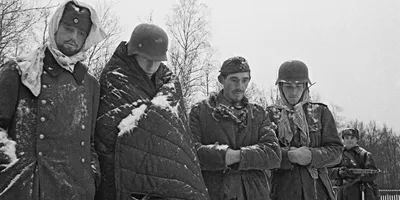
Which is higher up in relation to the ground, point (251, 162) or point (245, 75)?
point (245, 75)

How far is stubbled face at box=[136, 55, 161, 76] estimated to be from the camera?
130 inches

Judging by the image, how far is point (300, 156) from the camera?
14.3ft

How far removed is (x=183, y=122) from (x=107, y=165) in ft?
1.97

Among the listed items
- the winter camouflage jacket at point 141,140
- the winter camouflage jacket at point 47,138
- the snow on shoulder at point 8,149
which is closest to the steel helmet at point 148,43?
the winter camouflage jacket at point 141,140

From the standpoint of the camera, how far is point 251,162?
12.5 ft

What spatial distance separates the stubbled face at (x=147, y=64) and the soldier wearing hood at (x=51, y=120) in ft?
1.41

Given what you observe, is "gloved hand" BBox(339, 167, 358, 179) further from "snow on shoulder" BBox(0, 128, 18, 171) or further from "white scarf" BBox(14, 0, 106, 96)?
"snow on shoulder" BBox(0, 128, 18, 171)

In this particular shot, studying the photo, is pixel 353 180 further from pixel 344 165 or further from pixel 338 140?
pixel 338 140

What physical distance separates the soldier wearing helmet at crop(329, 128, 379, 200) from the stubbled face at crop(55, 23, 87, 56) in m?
6.58

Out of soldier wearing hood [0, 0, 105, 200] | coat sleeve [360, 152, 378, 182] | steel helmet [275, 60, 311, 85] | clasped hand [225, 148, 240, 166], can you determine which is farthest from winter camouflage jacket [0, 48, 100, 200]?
coat sleeve [360, 152, 378, 182]

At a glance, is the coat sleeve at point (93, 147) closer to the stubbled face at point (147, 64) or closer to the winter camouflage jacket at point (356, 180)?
the stubbled face at point (147, 64)

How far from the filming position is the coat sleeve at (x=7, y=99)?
8.60 ft

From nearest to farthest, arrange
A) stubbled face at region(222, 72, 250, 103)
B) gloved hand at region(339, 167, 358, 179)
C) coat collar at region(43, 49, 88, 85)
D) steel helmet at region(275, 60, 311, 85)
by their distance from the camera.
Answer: coat collar at region(43, 49, 88, 85), stubbled face at region(222, 72, 250, 103), steel helmet at region(275, 60, 311, 85), gloved hand at region(339, 167, 358, 179)

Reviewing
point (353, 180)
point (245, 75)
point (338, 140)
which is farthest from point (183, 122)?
point (353, 180)
